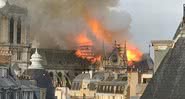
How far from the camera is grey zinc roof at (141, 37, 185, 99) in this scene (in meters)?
19.7

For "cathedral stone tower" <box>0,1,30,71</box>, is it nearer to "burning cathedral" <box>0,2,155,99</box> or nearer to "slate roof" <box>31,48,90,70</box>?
"burning cathedral" <box>0,2,155,99</box>

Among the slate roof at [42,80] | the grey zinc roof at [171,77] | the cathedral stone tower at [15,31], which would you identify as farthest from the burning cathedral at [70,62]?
the grey zinc roof at [171,77]

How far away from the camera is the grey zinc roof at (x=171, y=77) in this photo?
19.7 m

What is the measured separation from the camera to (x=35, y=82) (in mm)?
53500

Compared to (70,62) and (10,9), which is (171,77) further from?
(70,62)

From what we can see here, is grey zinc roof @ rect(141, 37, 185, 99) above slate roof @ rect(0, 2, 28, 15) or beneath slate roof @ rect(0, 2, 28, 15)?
beneath

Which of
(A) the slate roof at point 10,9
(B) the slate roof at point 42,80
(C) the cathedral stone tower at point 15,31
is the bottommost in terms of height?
(B) the slate roof at point 42,80

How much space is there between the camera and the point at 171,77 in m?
20.0

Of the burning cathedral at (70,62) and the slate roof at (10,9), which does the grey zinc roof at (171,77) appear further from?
the slate roof at (10,9)

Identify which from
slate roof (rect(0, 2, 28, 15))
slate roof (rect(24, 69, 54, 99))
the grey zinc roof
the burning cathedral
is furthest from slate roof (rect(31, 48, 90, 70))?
the grey zinc roof

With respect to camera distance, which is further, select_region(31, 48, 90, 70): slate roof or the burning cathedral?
select_region(31, 48, 90, 70): slate roof

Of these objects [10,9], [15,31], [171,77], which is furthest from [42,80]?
[10,9]

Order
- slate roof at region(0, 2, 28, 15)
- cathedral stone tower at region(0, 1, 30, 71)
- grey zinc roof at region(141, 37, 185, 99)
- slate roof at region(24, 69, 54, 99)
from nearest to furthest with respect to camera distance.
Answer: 1. grey zinc roof at region(141, 37, 185, 99)
2. slate roof at region(24, 69, 54, 99)
3. cathedral stone tower at region(0, 1, 30, 71)
4. slate roof at region(0, 2, 28, 15)

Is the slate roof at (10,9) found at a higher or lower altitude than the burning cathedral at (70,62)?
higher
